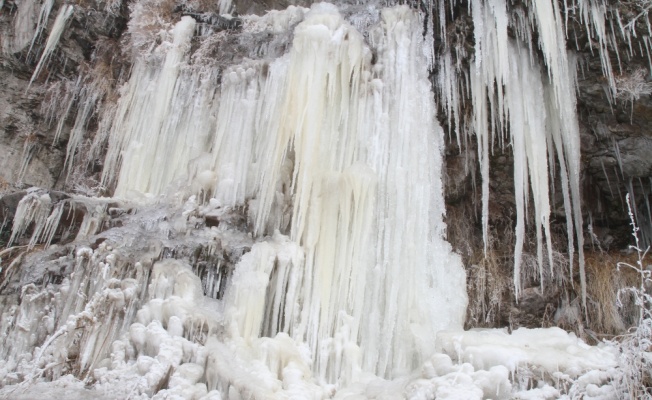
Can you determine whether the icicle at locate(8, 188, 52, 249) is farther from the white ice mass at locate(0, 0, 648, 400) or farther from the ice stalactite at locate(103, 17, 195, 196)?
the ice stalactite at locate(103, 17, 195, 196)

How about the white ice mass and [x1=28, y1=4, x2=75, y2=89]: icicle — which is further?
[x1=28, y1=4, x2=75, y2=89]: icicle

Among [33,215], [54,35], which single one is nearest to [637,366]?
[33,215]

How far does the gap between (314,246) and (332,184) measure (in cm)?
68

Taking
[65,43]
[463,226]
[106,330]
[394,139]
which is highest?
[65,43]

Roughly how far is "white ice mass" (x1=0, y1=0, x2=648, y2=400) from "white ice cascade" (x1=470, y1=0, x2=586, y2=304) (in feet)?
0.08

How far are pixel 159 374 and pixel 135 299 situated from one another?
1.16 m

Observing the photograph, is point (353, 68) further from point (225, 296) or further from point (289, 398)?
point (289, 398)

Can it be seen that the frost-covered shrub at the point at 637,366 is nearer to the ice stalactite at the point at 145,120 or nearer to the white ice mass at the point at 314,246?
the white ice mass at the point at 314,246

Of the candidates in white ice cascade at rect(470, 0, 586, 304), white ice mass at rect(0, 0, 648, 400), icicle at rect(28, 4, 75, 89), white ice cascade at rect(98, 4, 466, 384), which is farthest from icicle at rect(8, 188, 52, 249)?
white ice cascade at rect(470, 0, 586, 304)

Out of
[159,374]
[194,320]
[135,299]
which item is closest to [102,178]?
[135,299]

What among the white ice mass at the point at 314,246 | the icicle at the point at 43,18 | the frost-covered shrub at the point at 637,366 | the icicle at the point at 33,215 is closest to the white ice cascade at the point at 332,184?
the white ice mass at the point at 314,246

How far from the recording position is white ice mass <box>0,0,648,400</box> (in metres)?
4.31

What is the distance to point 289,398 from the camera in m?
4.20

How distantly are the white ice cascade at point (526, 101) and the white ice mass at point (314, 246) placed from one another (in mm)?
23
